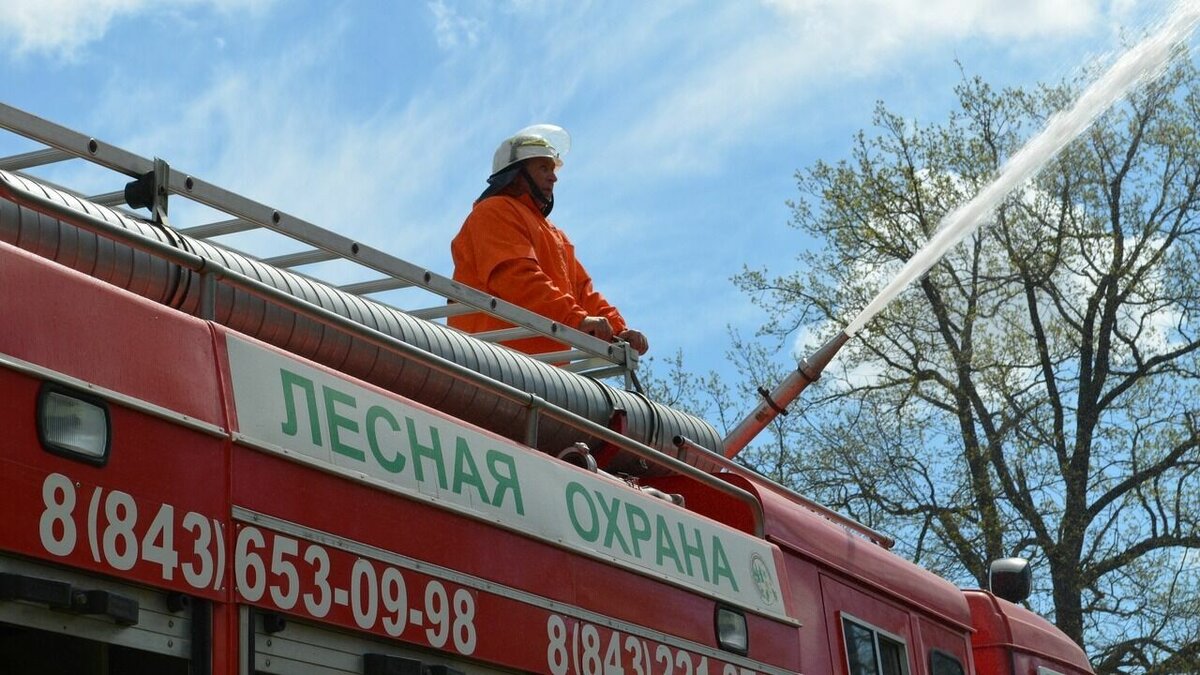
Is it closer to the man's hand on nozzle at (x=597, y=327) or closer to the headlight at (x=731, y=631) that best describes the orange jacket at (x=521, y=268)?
the man's hand on nozzle at (x=597, y=327)

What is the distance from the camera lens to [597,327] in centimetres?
802

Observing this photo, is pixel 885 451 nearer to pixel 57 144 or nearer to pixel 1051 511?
pixel 1051 511

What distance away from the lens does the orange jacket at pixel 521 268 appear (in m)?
8.12

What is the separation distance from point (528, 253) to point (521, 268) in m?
0.10

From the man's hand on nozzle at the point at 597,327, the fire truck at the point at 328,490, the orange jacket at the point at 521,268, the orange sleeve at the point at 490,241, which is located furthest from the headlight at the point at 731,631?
the orange sleeve at the point at 490,241

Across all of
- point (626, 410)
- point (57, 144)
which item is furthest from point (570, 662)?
point (57, 144)

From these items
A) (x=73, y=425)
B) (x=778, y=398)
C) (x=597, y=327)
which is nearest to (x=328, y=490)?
(x=73, y=425)

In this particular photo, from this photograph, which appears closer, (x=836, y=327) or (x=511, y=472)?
(x=511, y=472)

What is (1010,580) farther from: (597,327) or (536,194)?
(536,194)

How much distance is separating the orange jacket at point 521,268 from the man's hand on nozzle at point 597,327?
0.07 meters

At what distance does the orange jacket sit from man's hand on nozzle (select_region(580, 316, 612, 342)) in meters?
0.07

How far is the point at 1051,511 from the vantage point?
24922 mm

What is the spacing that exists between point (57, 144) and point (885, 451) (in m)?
20.7

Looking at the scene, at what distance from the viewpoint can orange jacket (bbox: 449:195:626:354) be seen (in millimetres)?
8117
